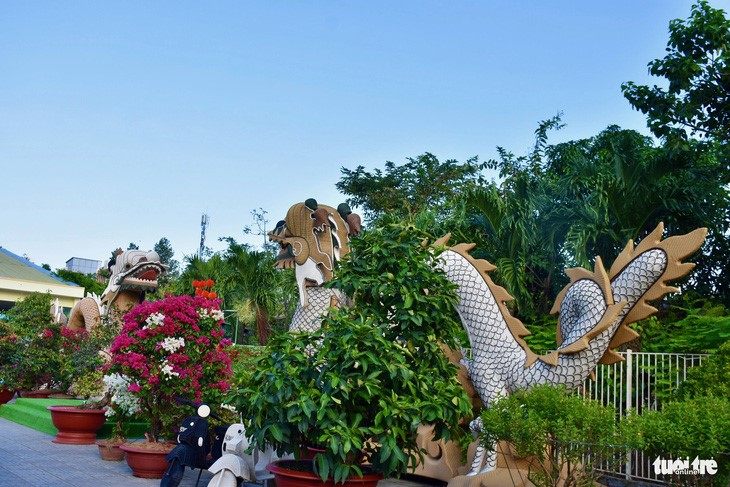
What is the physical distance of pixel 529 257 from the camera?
472 inches

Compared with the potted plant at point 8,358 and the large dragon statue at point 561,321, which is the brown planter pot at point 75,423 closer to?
the potted plant at point 8,358

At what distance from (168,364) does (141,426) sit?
10.2ft

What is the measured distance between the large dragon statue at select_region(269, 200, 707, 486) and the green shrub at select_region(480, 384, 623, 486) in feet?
1.55

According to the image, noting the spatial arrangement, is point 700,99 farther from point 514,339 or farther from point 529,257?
point 514,339

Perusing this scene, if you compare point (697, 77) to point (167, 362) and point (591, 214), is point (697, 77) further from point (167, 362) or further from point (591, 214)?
point (167, 362)

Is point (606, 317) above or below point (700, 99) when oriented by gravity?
below

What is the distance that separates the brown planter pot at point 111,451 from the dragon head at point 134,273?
3534mm

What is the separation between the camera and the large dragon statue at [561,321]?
6.12 m

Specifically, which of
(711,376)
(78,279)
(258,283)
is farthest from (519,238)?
(78,279)

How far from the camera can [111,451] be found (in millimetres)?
8492

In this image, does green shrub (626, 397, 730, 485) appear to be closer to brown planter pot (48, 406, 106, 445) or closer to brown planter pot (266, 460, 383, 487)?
brown planter pot (266, 460, 383, 487)

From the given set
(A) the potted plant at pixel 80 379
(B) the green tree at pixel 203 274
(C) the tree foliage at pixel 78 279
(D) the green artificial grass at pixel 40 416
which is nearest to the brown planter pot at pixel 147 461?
(A) the potted plant at pixel 80 379

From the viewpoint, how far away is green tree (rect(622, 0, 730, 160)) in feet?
35.1

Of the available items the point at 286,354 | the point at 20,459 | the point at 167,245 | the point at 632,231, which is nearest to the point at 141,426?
the point at 20,459
